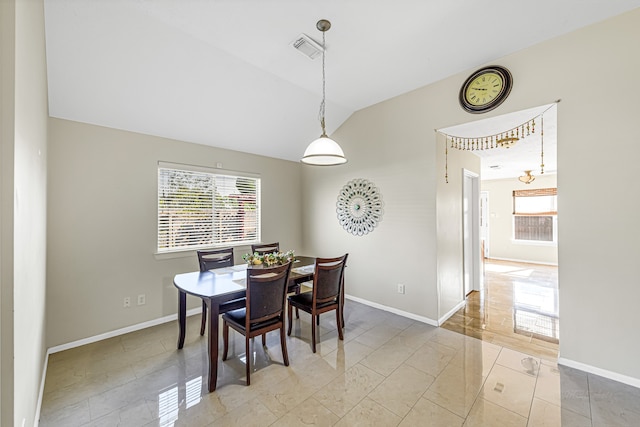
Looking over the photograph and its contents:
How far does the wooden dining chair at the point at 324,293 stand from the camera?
2.69 m

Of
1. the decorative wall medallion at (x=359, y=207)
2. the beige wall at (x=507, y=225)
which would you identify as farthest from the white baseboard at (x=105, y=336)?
the beige wall at (x=507, y=225)

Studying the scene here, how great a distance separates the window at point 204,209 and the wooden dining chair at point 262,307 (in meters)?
1.73

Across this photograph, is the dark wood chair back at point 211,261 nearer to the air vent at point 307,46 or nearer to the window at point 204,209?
the window at point 204,209

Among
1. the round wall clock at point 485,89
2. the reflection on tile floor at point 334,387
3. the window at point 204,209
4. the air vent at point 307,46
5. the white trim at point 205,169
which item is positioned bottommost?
the reflection on tile floor at point 334,387

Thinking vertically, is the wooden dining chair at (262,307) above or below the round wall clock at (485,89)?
below

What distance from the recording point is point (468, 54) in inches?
107

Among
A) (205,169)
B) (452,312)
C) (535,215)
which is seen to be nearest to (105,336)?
(205,169)

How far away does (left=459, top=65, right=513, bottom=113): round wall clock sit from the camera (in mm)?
2715

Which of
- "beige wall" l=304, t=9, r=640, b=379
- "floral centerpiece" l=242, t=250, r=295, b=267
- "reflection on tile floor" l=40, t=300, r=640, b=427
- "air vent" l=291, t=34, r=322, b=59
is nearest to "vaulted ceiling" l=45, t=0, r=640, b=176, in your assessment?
"air vent" l=291, t=34, r=322, b=59

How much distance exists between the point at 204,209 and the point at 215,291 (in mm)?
1996

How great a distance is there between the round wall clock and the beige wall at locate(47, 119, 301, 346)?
3.55 m

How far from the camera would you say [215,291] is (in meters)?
2.24

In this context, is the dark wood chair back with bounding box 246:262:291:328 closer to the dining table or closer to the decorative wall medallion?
the dining table

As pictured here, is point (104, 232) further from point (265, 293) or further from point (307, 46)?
point (307, 46)
